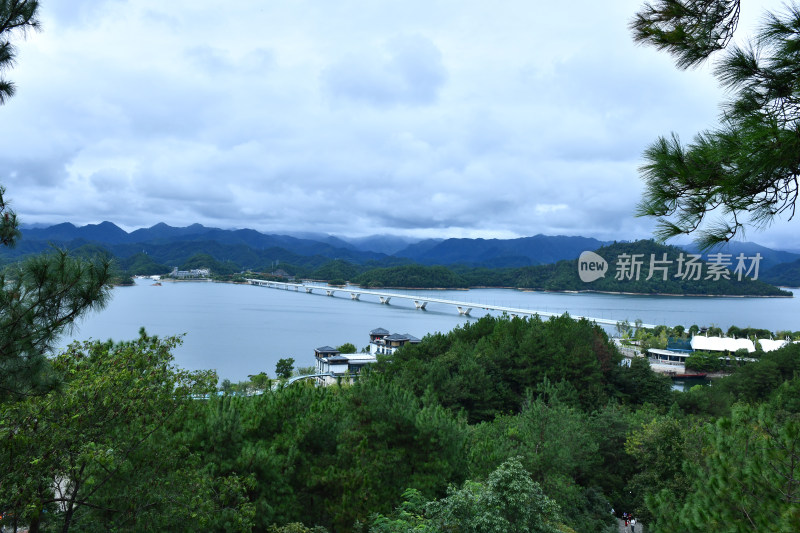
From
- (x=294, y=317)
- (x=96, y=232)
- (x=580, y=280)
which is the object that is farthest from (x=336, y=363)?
(x=96, y=232)

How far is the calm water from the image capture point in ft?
89.2

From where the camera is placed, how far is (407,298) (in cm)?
4925

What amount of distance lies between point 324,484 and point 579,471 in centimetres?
439

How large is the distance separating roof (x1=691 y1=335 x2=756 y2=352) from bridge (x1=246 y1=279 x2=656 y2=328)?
17.9 feet

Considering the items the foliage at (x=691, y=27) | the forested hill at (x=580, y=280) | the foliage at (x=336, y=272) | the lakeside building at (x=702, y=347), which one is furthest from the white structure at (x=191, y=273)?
the foliage at (x=691, y=27)

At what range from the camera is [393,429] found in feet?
18.6

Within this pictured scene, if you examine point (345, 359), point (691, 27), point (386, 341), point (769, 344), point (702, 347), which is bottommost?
point (345, 359)

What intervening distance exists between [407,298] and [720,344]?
27.5m

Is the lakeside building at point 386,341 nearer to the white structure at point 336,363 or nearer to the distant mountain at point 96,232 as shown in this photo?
the white structure at point 336,363

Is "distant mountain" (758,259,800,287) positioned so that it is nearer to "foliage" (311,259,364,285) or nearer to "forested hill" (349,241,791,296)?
"forested hill" (349,241,791,296)

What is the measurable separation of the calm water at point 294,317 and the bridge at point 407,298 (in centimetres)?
106

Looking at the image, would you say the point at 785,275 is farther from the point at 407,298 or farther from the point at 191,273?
the point at 191,273

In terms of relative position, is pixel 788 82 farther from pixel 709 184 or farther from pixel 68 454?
pixel 68 454

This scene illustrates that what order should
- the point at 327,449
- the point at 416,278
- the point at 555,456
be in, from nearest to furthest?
1. the point at 327,449
2. the point at 555,456
3. the point at 416,278
